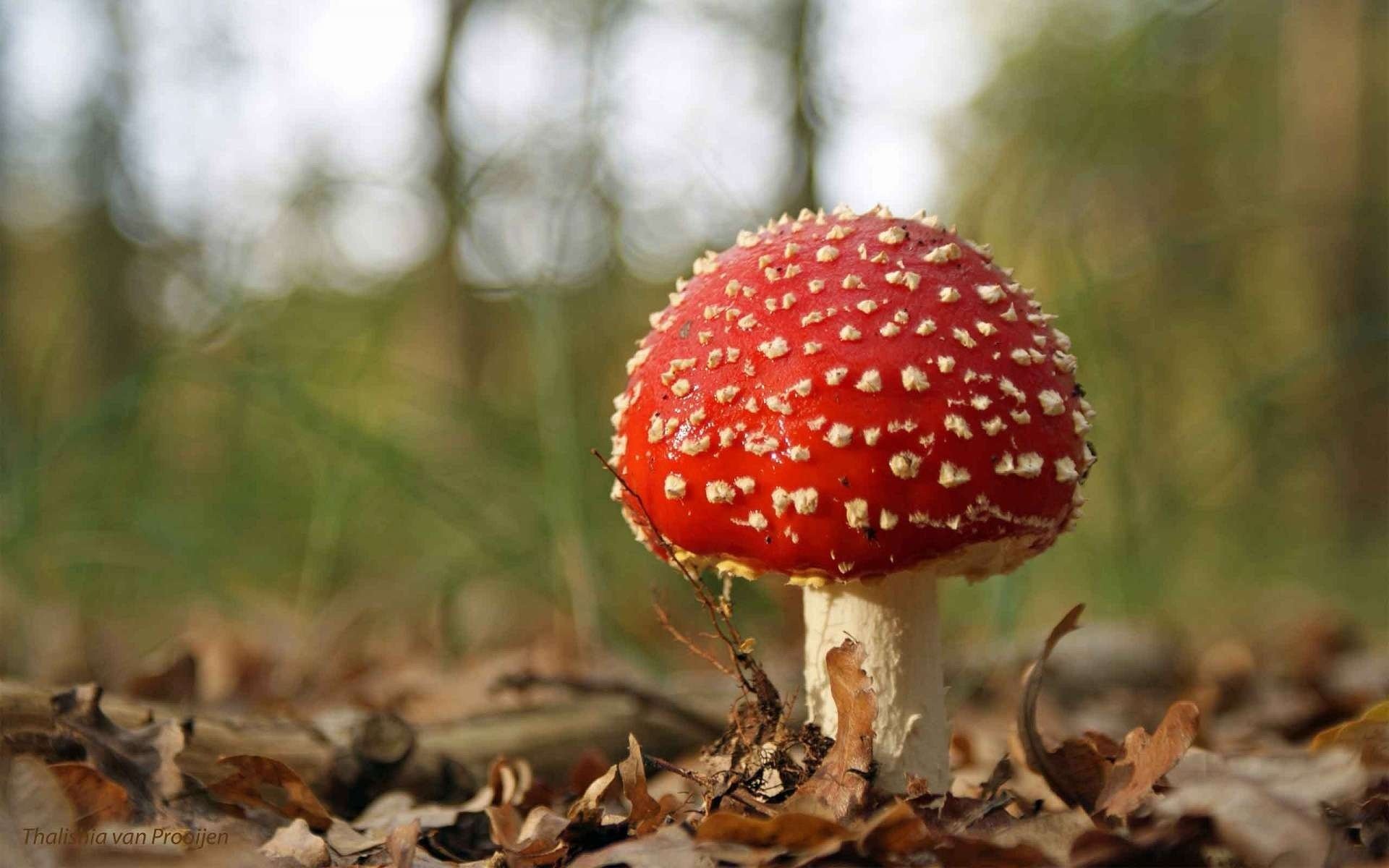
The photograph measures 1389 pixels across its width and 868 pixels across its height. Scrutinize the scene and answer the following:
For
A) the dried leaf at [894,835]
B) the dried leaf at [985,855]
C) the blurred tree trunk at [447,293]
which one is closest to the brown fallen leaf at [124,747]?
the dried leaf at [894,835]

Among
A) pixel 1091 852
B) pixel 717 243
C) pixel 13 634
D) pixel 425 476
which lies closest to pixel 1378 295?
pixel 717 243

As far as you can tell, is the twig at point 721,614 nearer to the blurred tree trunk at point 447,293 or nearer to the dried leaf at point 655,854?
the dried leaf at point 655,854

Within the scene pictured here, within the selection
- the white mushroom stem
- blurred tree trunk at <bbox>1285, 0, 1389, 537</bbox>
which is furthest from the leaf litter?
blurred tree trunk at <bbox>1285, 0, 1389, 537</bbox>

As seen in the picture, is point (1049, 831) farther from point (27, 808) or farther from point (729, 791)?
point (27, 808)

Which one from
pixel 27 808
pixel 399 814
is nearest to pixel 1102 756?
pixel 399 814

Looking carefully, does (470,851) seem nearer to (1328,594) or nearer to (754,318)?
(754,318)
